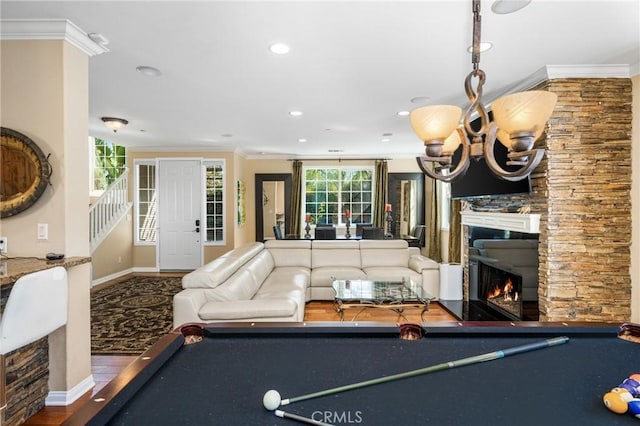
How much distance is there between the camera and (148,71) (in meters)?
2.98

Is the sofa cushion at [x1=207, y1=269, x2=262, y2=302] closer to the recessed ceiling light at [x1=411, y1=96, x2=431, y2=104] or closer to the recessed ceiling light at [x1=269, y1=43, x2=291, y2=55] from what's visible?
the recessed ceiling light at [x1=269, y1=43, x2=291, y2=55]

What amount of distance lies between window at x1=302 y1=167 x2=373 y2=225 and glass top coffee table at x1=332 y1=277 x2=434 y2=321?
4313 mm

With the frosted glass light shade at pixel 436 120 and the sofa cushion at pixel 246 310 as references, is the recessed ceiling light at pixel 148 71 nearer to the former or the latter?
the sofa cushion at pixel 246 310

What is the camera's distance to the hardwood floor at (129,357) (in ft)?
7.30

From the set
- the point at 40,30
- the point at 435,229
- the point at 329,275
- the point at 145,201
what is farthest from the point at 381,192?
the point at 40,30

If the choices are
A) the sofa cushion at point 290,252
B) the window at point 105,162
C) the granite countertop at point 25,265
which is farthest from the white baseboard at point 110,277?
the granite countertop at point 25,265

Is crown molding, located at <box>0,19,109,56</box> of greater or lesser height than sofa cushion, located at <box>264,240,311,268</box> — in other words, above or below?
above

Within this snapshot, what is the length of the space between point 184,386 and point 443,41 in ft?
8.82

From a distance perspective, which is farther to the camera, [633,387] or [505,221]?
[505,221]

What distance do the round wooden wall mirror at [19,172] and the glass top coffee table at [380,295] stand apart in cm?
273

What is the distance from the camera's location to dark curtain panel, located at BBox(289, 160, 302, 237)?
837 cm

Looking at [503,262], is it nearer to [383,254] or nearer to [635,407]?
[383,254]

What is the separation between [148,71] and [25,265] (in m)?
1.88

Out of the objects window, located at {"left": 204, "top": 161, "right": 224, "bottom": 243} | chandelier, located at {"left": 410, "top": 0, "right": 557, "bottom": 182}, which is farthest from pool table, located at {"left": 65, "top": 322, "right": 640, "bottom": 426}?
window, located at {"left": 204, "top": 161, "right": 224, "bottom": 243}
